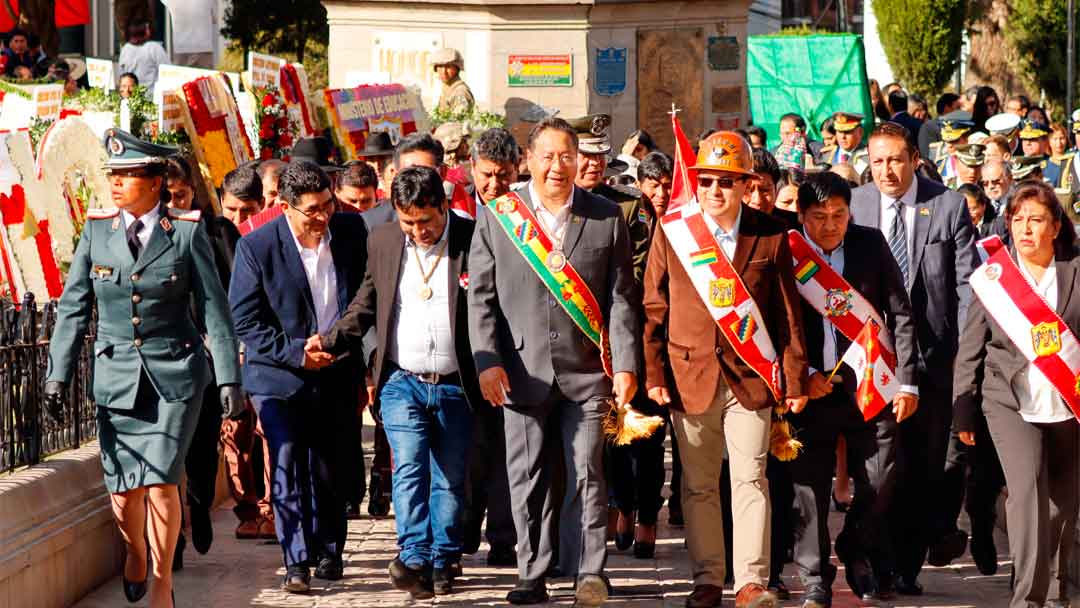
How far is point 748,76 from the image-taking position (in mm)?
24344

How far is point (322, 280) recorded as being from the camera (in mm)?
9227

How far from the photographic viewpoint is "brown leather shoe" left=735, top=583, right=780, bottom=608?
8125 mm

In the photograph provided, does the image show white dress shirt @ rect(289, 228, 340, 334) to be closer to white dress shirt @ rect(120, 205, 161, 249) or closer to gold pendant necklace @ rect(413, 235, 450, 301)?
gold pendant necklace @ rect(413, 235, 450, 301)

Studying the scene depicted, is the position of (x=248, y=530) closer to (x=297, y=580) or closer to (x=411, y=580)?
(x=297, y=580)

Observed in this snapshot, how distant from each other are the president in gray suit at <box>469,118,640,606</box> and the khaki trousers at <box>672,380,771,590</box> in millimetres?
353

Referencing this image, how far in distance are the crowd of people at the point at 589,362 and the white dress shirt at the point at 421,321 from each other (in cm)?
1

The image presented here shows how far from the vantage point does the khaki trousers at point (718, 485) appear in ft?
27.3

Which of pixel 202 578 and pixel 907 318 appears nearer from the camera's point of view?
pixel 907 318

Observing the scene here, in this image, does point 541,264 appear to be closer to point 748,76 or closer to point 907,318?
point 907,318

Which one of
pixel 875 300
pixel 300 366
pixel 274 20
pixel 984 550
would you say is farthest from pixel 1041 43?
pixel 300 366

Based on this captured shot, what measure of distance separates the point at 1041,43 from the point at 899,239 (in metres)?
30.2

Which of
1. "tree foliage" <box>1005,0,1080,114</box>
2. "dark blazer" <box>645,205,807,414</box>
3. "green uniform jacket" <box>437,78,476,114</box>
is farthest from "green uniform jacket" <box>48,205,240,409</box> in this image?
"tree foliage" <box>1005,0,1080,114</box>

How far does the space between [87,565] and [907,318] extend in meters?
3.80

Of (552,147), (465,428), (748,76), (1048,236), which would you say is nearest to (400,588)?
(465,428)
